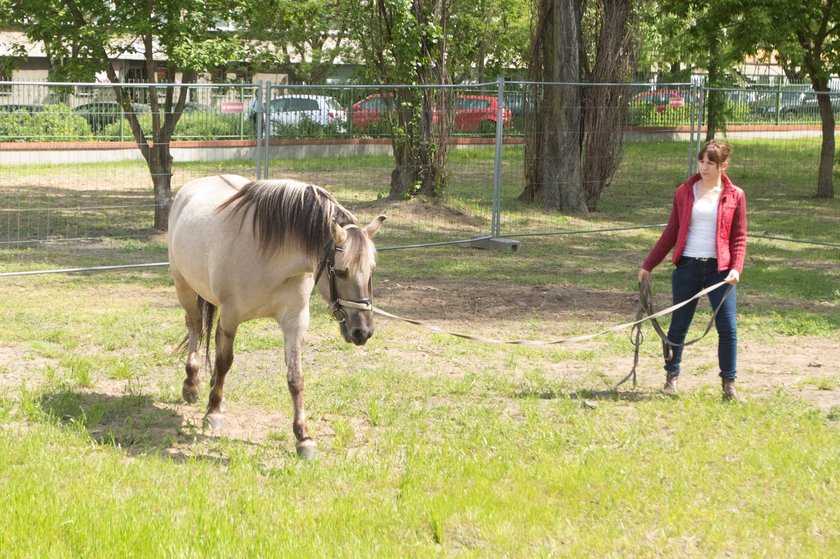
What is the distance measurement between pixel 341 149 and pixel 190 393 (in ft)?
26.4

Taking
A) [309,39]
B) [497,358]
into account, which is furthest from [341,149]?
[309,39]

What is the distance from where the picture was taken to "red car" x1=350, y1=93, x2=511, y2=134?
1510 cm

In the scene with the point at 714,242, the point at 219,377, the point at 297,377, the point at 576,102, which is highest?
the point at 576,102

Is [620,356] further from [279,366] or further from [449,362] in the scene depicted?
[279,366]

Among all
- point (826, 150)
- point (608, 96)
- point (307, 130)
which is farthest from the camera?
point (826, 150)

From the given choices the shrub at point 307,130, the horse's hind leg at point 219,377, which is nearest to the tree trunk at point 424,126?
the shrub at point 307,130

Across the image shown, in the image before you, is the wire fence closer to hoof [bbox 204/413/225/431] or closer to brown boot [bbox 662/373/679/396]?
hoof [bbox 204/413/225/431]

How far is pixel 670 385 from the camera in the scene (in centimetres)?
732

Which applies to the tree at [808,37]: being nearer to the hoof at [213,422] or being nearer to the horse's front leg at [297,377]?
the horse's front leg at [297,377]

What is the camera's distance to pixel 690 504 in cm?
504

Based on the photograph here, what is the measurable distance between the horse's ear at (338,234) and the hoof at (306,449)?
3.88ft

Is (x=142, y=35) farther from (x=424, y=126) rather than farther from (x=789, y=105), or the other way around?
(x=789, y=105)

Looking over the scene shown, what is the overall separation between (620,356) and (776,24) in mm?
13546

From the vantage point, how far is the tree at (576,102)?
18125 millimetres
